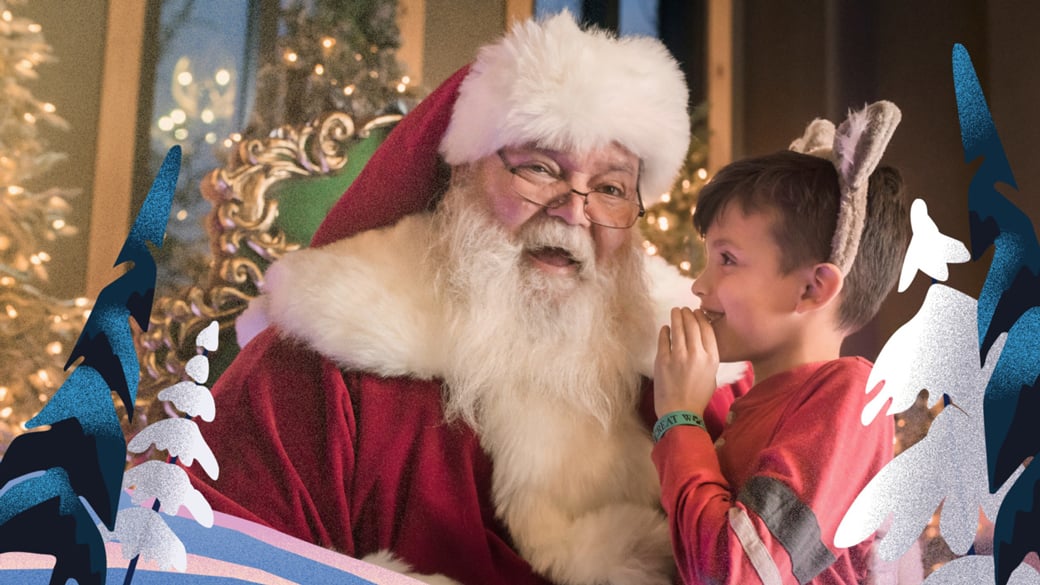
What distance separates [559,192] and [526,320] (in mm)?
214

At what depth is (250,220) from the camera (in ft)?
5.09

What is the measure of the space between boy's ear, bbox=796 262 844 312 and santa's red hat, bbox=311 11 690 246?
34cm

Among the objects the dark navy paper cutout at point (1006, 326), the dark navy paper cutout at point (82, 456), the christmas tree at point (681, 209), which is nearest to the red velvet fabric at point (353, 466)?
the dark navy paper cutout at point (82, 456)

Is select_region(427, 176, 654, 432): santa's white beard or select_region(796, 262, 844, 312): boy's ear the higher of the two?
select_region(796, 262, 844, 312): boy's ear

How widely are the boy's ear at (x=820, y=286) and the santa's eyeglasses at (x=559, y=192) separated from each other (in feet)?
1.09

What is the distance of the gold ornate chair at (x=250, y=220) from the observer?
148 cm

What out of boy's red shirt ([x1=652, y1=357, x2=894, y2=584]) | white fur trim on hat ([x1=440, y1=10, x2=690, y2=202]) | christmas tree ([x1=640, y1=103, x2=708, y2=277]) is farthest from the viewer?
christmas tree ([x1=640, y1=103, x2=708, y2=277])

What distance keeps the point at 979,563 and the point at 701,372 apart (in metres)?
0.46

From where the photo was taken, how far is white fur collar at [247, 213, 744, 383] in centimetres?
150

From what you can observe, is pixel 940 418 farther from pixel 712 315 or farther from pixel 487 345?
pixel 487 345

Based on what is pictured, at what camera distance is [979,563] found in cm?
135

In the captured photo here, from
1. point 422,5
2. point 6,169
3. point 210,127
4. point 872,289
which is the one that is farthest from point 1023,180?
point 6,169

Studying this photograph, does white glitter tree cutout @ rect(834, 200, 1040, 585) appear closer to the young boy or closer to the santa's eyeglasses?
the young boy

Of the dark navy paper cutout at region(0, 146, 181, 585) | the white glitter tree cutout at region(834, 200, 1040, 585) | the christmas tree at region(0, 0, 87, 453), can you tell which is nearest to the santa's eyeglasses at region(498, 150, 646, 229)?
the white glitter tree cutout at region(834, 200, 1040, 585)
